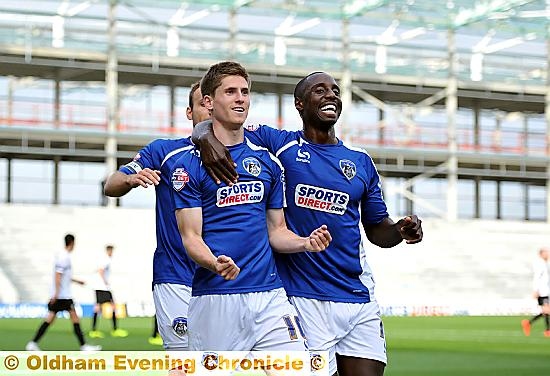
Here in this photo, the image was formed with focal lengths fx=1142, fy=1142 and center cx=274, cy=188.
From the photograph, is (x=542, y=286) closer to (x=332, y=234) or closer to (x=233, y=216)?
(x=332, y=234)

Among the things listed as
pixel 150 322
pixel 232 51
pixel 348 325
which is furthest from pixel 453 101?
pixel 348 325

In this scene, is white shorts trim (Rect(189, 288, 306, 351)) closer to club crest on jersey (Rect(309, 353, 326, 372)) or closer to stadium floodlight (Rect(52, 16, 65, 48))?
club crest on jersey (Rect(309, 353, 326, 372))

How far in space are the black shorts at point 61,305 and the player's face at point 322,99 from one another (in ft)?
37.2

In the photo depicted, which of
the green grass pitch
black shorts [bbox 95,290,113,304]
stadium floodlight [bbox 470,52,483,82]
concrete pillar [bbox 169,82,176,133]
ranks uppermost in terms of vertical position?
stadium floodlight [bbox 470,52,483,82]

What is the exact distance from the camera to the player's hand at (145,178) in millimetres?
6473

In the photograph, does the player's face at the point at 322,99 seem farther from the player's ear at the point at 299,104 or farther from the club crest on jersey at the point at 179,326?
the club crest on jersey at the point at 179,326

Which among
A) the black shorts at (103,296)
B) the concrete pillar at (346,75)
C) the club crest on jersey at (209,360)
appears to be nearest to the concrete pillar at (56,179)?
the concrete pillar at (346,75)

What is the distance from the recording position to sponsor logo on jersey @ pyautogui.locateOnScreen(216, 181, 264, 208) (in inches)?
230

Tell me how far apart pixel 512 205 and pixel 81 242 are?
1016 inches

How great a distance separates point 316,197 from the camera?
6.71 metres

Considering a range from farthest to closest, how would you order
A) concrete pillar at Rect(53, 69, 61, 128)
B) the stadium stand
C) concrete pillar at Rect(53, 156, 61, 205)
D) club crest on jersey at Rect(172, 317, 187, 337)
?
concrete pillar at Rect(53, 156, 61, 205) → concrete pillar at Rect(53, 69, 61, 128) → the stadium stand → club crest on jersey at Rect(172, 317, 187, 337)

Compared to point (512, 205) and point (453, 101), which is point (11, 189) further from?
point (512, 205)

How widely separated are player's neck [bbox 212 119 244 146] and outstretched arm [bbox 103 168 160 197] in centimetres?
61

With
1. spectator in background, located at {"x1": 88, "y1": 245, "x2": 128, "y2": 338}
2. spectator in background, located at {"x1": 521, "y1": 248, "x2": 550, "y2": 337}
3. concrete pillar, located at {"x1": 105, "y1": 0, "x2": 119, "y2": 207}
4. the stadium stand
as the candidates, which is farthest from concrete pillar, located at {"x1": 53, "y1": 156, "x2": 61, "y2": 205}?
spectator in background, located at {"x1": 521, "y1": 248, "x2": 550, "y2": 337}
